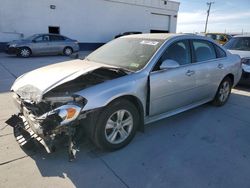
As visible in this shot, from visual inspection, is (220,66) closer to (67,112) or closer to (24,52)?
(67,112)

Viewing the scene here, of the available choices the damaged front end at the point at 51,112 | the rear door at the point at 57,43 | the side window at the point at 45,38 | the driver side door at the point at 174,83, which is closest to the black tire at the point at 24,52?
the side window at the point at 45,38

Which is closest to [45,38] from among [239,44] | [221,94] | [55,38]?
[55,38]

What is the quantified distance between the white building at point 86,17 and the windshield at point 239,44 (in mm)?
14077

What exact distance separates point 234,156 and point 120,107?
5.74 feet

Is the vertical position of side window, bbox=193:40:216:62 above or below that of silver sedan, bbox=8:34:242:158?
above

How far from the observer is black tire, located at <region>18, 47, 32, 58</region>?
44.2ft

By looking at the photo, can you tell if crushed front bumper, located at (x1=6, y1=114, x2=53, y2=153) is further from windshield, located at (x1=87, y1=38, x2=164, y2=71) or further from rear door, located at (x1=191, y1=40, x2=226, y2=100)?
rear door, located at (x1=191, y1=40, x2=226, y2=100)

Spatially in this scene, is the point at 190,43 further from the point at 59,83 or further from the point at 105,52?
the point at 59,83

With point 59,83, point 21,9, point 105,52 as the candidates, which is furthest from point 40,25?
point 59,83

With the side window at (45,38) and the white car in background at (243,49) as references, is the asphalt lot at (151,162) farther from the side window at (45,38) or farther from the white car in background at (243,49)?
the side window at (45,38)

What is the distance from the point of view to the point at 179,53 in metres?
4.08

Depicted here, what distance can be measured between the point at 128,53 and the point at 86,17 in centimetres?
1734

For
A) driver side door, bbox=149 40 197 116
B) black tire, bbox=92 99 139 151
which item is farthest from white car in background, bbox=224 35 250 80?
black tire, bbox=92 99 139 151

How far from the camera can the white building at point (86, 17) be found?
54.4ft
